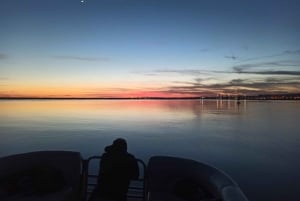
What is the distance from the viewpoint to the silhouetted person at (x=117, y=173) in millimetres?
3814

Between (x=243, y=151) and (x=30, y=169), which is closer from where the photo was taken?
(x=30, y=169)

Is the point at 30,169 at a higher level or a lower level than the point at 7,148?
higher

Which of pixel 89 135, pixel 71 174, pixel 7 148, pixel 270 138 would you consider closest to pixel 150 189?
pixel 71 174

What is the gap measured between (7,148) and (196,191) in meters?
15.8

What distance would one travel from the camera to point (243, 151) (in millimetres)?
17234

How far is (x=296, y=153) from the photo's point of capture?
1678 cm

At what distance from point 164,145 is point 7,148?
8.11 meters

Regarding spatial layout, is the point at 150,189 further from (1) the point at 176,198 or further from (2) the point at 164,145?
(2) the point at 164,145

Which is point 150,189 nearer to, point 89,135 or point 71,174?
point 71,174

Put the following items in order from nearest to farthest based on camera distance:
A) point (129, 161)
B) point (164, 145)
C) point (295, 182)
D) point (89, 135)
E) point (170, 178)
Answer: point (129, 161) → point (170, 178) → point (295, 182) → point (164, 145) → point (89, 135)

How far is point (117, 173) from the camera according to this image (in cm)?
383

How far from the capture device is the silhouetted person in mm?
3814

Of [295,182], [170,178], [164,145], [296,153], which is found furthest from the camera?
[164,145]

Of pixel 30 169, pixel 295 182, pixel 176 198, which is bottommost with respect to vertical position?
pixel 295 182
